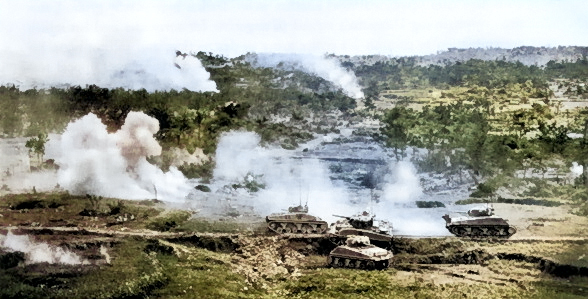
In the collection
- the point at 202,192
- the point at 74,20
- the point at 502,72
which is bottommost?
the point at 202,192

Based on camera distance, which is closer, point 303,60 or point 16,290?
point 16,290

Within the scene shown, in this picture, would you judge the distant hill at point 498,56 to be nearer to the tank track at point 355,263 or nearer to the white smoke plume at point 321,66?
the white smoke plume at point 321,66

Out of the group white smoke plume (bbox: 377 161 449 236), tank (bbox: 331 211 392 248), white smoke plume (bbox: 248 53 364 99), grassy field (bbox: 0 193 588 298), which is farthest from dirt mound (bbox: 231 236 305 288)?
white smoke plume (bbox: 248 53 364 99)

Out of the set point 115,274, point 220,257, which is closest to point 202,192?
point 220,257

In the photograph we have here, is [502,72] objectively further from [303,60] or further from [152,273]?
[152,273]

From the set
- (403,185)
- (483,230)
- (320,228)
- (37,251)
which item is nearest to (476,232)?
(483,230)

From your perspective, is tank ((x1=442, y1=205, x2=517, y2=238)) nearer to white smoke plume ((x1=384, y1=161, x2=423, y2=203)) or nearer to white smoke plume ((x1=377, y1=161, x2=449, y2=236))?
white smoke plume ((x1=377, y1=161, x2=449, y2=236))

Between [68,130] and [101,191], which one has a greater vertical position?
[68,130]
